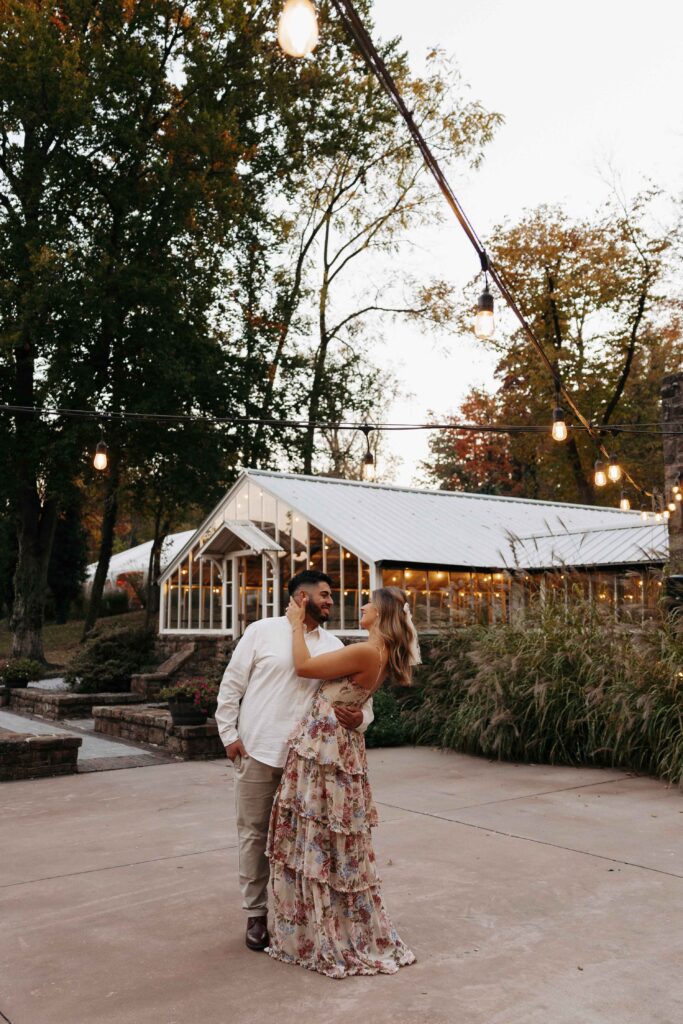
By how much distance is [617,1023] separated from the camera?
11.4 ft

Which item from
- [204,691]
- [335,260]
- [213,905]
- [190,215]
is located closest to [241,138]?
[190,215]

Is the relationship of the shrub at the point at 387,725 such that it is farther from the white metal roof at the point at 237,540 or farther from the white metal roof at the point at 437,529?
the white metal roof at the point at 237,540

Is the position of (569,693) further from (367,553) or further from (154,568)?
(154,568)

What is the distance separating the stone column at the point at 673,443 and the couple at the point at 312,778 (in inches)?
397

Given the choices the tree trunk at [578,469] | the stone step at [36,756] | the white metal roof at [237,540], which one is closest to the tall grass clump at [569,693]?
the stone step at [36,756]

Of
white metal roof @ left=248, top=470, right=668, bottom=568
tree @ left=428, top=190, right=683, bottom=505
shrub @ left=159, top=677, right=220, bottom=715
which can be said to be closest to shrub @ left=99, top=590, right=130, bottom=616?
tree @ left=428, top=190, right=683, bottom=505

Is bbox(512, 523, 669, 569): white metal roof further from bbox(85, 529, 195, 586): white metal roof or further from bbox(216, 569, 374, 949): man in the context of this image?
bbox(85, 529, 195, 586): white metal roof

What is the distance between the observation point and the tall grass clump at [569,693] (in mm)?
9000

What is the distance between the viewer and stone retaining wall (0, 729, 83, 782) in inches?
370

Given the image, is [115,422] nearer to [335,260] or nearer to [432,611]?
[432,611]

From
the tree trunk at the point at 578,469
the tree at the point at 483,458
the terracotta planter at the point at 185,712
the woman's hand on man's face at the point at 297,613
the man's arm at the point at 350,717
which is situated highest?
the tree at the point at 483,458

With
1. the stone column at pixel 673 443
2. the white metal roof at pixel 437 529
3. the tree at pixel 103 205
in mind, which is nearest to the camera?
the stone column at pixel 673 443

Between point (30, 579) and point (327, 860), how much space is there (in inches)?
757

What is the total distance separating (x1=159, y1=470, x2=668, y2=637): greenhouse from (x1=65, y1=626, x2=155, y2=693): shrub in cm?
190
